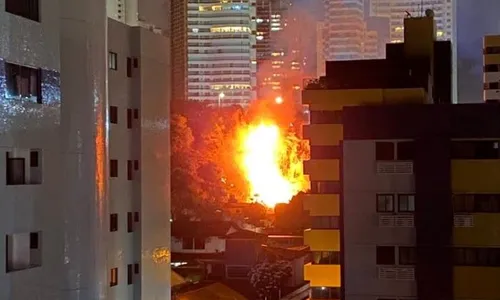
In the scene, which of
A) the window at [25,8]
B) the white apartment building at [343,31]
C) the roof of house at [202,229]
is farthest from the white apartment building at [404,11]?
the window at [25,8]

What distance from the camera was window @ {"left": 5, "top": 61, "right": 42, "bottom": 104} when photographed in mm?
5238

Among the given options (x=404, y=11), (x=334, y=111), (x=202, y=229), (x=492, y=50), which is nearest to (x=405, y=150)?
(x=334, y=111)

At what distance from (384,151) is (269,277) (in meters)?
7.82

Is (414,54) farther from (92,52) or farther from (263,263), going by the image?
(92,52)

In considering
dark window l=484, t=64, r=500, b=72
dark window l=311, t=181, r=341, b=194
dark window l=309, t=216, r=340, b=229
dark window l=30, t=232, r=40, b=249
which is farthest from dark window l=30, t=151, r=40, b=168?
dark window l=484, t=64, r=500, b=72

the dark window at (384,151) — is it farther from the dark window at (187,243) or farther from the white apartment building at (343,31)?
the white apartment building at (343,31)

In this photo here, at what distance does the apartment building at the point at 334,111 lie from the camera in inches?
586

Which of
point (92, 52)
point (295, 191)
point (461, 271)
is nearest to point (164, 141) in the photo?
point (461, 271)

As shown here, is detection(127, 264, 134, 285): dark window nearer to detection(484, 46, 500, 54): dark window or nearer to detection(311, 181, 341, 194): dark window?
detection(311, 181, 341, 194): dark window

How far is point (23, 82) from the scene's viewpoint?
539 cm

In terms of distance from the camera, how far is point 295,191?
40844mm

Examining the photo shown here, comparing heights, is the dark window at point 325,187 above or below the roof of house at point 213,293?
above

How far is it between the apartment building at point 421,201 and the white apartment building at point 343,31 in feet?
164

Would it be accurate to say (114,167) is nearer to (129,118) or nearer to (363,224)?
(129,118)
